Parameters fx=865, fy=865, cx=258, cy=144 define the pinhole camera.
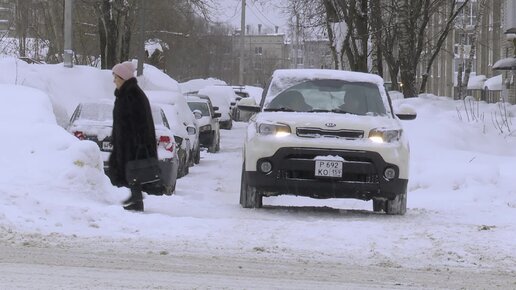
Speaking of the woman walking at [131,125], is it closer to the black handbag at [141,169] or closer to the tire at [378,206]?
the black handbag at [141,169]

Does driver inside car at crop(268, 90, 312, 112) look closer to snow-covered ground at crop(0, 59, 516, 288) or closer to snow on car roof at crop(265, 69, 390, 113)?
snow on car roof at crop(265, 69, 390, 113)

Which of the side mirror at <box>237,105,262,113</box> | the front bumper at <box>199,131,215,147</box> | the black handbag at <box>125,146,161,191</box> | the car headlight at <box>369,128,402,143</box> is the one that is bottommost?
the front bumper at <box>199,131,215,147</box>

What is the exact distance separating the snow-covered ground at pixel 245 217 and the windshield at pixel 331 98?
47.3 inches

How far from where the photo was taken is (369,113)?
10.0m

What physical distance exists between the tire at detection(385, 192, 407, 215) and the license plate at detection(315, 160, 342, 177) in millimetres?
847

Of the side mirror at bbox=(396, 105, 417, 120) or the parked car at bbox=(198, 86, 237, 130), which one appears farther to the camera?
the parked car at bbox=(198, 86, 237, 130)

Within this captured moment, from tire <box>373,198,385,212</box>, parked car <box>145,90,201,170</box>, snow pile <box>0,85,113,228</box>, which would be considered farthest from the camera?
parked car <box>145,90,201,170</box>

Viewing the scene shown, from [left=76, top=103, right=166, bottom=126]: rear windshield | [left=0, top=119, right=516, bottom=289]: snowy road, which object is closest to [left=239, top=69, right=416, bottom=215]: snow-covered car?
[left=0, top=119, right=516, bottom=289]: snowy road

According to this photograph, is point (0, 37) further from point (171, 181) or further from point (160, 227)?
point (160, 227)

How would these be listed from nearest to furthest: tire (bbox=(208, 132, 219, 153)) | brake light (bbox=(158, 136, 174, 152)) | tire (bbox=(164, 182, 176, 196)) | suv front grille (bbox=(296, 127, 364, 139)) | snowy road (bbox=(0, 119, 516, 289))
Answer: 1. snowy road (bbox=(0, 119, 516, 289))
2. suv front grille (bbox=(296, 127, 364, 139))
3. tire (bbox=(164, 182, 176, 196))
4. brake light (bbox=(158, 136, 174, 152))
5. tire (bbox=(208, 132, 219, 153))

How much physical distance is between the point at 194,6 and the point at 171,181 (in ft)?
66.6

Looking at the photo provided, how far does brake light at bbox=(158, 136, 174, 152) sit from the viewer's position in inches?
507

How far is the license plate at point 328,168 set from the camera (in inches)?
358

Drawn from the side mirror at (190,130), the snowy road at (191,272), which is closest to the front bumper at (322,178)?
the snowy road at (191,272)
